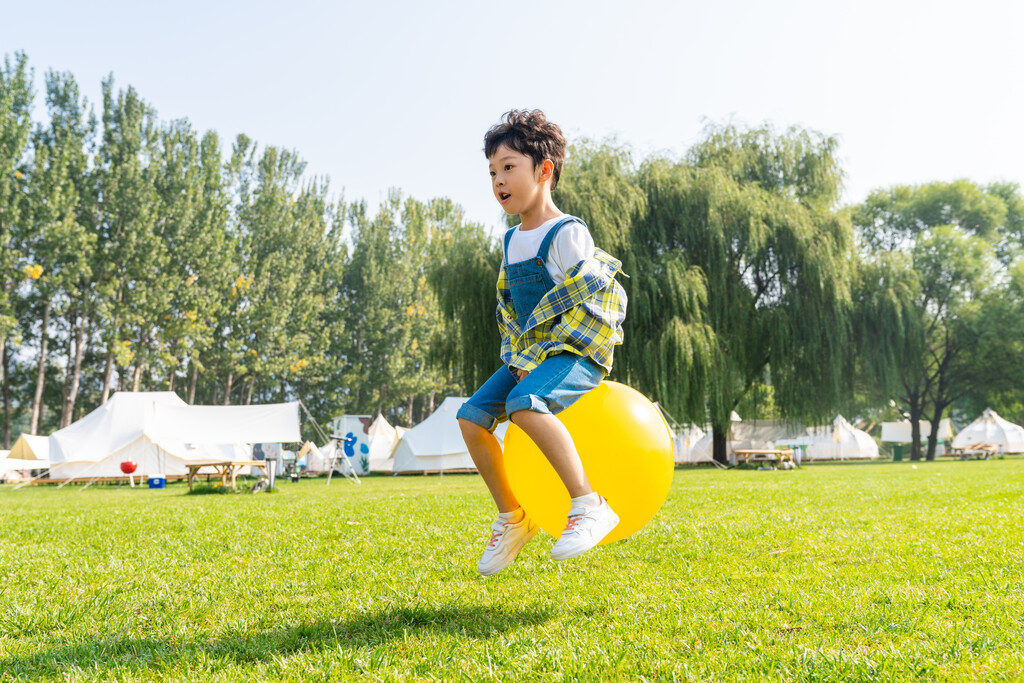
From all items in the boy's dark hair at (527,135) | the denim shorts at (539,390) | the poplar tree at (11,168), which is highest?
the poplar tree at (11,168)

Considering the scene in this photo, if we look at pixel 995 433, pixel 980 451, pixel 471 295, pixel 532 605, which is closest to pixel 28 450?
pixel 471 295

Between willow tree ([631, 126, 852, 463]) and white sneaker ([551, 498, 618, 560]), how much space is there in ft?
57.2

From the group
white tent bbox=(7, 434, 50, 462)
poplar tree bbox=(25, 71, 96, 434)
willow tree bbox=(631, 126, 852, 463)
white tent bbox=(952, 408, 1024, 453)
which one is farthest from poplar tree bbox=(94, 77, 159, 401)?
white tent bbox=(952, 408, 1024, 453)

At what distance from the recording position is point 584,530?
2807mm

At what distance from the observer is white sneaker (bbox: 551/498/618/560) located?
8.86 feet

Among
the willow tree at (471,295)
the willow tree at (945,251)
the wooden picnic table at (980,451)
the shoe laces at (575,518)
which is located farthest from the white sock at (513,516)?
the wooden picnic table at (980,451)

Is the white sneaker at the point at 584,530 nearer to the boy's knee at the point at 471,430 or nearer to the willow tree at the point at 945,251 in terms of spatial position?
the boy's knee at the point at 471,430

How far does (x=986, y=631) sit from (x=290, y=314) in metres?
42.9

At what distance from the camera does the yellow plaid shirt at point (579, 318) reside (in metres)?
2.98

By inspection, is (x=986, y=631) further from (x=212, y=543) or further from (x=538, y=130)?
(x=212, y=543)

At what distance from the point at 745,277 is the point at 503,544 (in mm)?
21662

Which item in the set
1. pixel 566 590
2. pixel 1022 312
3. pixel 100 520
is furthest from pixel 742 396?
pixel 566 590

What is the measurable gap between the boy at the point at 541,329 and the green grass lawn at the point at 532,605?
0.45 m

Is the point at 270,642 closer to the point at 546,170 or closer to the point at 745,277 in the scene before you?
the point at 546,170
